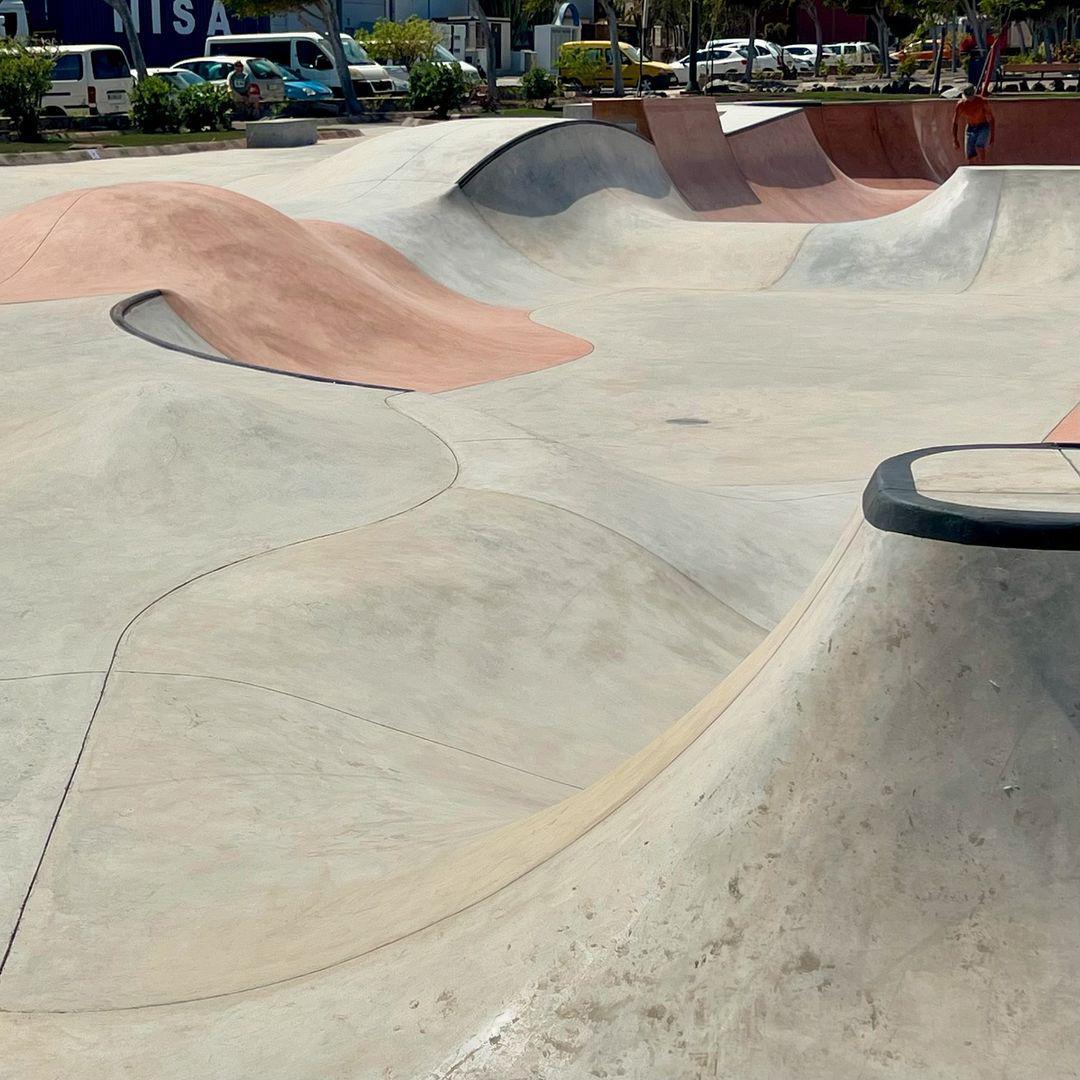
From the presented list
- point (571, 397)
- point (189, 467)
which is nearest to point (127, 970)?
point (189, 467)

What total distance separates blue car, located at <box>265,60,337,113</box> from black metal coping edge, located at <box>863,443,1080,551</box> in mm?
36193

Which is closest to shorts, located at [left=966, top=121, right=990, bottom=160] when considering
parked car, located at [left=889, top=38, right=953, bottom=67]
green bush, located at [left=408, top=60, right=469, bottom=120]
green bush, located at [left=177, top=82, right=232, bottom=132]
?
green bush, located at [left=408, top=60, right=469, bottom=120]

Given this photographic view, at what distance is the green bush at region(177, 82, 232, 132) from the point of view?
104 feet

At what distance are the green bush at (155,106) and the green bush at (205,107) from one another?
0.17 metres

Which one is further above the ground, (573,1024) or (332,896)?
(573,1024)

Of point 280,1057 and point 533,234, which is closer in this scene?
point 280,1057

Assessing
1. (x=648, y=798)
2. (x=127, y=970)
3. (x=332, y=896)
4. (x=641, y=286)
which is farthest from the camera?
(x=641, y=286)

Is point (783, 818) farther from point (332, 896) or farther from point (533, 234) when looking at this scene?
point (533, 234)

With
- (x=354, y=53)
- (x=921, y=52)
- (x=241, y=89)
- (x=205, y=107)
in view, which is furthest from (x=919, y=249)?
(x=921, y=52)

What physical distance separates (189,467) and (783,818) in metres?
5.07

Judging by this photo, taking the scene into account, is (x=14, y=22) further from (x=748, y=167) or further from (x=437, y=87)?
(x=748, y=167)

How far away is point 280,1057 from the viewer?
3.04 m

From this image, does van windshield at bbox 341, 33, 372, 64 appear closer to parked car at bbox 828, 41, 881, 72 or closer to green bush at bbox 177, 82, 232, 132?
green bush at bbox 177, 82, 232, 132

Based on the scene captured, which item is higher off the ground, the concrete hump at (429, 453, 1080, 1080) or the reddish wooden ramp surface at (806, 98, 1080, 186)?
the concrete hump at (429, 453, 1080, 1080)
